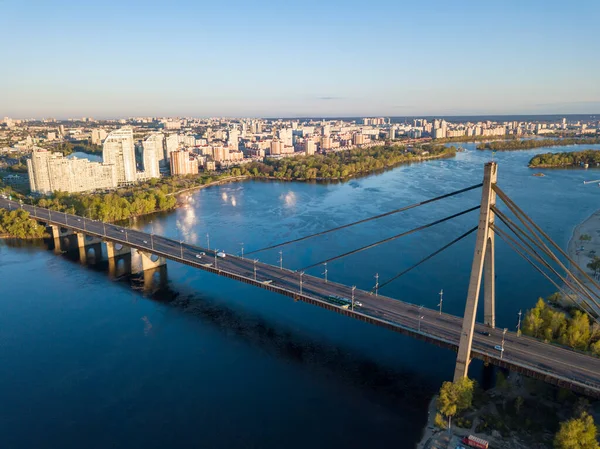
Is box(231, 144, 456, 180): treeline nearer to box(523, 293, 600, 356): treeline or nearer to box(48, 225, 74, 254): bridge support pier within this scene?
box(48, 225, 74, 254): bridge support pier

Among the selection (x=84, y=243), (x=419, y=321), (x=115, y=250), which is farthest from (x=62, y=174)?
(x=419, y=321)

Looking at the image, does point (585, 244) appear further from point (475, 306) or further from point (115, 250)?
point (115, 250)

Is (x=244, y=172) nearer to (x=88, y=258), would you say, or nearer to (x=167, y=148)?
(x=167, y=148)

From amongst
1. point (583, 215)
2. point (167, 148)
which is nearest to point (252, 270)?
point (583, 215)

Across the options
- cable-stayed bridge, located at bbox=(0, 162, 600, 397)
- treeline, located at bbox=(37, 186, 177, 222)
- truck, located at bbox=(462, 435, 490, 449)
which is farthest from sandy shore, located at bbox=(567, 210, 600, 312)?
treeline, located at bbox=(37, 186, 177, 222)

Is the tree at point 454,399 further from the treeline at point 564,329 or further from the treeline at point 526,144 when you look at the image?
the treeline at point 526,144

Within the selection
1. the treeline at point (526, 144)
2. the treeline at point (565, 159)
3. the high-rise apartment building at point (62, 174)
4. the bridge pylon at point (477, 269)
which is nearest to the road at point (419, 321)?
the bridge pylon at point (477, 269)
